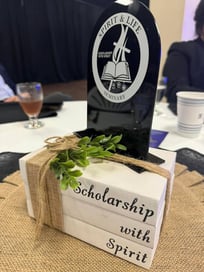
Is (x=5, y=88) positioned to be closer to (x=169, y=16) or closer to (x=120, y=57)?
(x=120, y=57)

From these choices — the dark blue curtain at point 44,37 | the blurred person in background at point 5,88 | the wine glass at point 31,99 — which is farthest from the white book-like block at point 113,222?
the dark blue curtain at point 44,37

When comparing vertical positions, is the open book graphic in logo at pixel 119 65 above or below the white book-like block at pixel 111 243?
above

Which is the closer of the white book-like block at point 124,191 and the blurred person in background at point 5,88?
the white book-like block at point 124,191

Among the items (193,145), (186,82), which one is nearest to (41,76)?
(186,82)

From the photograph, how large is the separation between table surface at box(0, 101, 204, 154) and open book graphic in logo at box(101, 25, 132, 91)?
1.14 feet

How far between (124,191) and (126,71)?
0.62 ft

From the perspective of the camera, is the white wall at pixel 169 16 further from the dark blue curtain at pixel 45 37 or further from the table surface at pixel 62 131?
the dark blue curtain at pixel 45 37

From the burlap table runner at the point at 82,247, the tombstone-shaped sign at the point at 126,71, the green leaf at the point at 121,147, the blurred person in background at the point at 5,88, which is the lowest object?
the burlap table runner at the point at 82,247

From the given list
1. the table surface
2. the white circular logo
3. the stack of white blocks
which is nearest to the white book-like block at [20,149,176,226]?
the stack of white blocks

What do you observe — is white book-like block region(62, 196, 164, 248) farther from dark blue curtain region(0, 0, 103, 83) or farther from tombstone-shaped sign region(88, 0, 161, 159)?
dark blue curtain region(0, 0, 103, 83)

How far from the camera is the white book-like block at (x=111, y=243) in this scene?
1.08ft

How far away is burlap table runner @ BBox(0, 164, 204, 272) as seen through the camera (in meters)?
0.33

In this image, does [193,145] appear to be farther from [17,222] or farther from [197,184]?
[17,222]

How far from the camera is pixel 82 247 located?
36 cm
